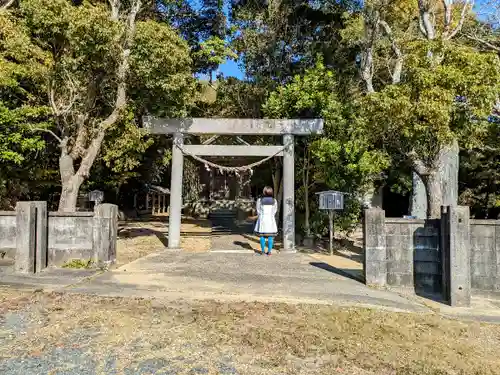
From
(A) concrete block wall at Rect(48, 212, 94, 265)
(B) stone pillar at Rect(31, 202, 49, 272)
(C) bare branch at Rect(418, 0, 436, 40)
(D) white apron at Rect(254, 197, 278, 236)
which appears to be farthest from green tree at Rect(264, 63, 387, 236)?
(B) stone pillar at Rect(31, 202, 49, 272)

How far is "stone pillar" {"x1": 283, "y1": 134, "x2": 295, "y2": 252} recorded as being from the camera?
424 inches

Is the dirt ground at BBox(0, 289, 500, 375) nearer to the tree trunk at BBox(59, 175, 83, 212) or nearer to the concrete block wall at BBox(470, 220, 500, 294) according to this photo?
the concrete block wall at BBox(470, 220, 500, 294)

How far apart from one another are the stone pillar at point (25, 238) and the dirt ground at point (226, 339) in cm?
164

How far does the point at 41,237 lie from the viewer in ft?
24.3

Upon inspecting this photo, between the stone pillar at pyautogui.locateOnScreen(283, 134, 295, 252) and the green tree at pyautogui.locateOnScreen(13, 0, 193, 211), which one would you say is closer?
the green tree at pyautogui.locateOnScreen(13, 0, 193, 211)

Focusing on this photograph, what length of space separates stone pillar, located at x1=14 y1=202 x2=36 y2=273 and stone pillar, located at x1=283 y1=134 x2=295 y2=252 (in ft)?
19.9

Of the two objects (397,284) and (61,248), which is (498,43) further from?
(61,248)

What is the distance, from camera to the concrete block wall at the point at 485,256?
6.48 m

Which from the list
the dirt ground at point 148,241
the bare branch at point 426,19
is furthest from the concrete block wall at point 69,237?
the bare branch at point 426,19

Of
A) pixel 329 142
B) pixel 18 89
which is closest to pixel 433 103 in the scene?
pixel 329 142

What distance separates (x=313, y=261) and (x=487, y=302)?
152 inches

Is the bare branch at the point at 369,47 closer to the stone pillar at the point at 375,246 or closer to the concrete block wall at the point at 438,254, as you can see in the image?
the stone pillar at the point at 375,246

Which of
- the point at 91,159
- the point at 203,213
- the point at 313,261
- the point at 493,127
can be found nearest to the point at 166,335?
the point at 313,261

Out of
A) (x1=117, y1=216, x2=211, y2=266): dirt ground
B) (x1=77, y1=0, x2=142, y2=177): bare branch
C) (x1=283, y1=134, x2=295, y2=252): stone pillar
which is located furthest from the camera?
(x1=283, y1=134, x2=295, y2=252): stone pillar
